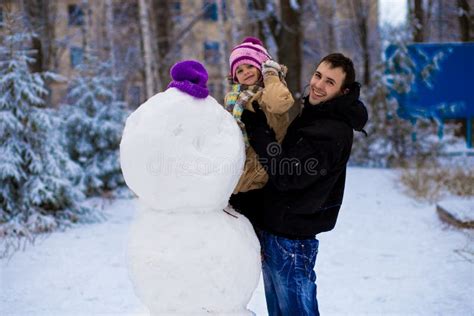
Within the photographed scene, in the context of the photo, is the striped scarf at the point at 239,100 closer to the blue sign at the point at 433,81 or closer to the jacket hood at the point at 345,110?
the jacket hood at the point at 345,110

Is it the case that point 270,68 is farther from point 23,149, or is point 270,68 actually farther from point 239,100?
point 23,149

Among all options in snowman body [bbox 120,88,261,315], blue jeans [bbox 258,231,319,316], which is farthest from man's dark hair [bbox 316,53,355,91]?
blue jeans [bbox 258,231,319,316]

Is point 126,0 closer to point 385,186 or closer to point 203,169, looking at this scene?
point 385,186

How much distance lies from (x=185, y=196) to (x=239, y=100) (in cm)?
53

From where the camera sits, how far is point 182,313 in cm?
214

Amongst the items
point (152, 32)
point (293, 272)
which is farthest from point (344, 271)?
point (152, 32)

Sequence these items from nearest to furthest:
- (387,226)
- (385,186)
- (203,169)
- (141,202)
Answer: (203,169) → (141,202) → (387,226) → (385,186)

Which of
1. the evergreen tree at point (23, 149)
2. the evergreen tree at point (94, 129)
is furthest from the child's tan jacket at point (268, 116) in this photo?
the evergreen tree at point (94, 129)

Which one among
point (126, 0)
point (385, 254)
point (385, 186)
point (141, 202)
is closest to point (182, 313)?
point (141, 202)

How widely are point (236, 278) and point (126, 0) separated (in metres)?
18.0

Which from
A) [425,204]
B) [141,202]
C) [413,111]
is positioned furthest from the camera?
[413,111]

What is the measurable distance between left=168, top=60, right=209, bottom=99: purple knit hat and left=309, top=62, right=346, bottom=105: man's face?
53 cm

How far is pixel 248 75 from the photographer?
2443mm

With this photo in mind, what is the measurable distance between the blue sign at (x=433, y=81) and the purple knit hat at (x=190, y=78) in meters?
8.66
